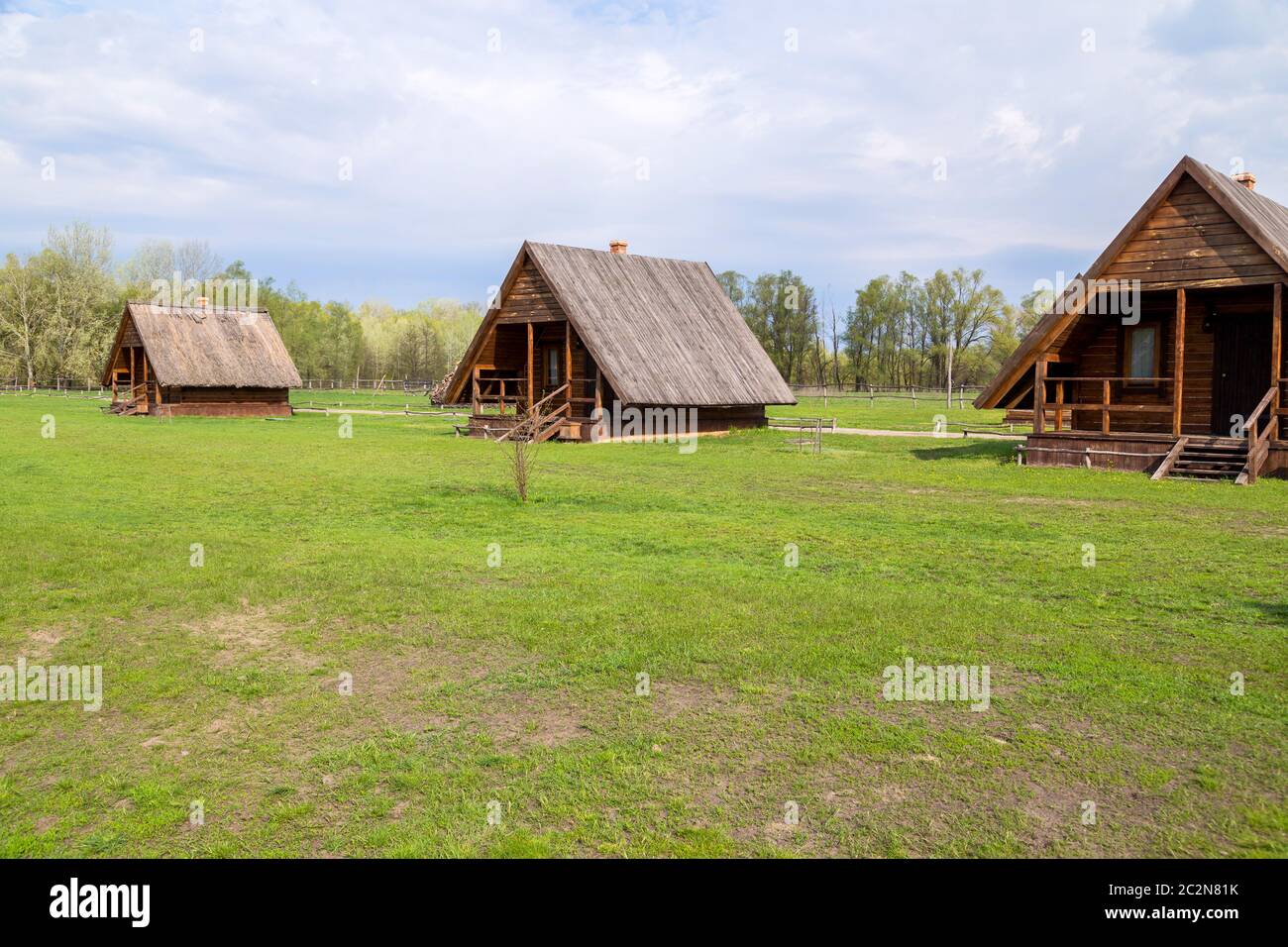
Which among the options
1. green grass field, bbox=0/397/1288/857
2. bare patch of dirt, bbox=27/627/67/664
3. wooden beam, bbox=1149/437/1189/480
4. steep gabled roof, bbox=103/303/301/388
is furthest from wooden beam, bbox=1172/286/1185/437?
steep gabled roof, bbox=103/303/301/388

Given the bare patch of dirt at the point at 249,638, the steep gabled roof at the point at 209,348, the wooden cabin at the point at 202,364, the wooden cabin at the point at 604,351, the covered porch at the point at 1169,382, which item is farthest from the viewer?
the wooden cabin at the point at 202,364

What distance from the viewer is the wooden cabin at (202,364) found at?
44500 mm

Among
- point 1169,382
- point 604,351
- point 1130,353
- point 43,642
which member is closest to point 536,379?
point 604,351

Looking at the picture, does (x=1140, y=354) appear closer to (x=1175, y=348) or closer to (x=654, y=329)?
(x=1175, y=348)

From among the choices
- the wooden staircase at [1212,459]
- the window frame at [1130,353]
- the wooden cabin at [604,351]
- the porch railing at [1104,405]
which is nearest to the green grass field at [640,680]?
the wooden staircase at [1212,459]

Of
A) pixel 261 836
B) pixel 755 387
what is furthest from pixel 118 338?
pixel 261 836

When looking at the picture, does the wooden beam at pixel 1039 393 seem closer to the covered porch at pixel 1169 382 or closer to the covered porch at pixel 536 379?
the covered porch at pixel 1169 382

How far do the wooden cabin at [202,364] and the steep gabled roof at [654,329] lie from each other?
16.4 meters

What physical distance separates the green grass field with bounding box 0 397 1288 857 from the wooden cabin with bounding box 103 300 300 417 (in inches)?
1318

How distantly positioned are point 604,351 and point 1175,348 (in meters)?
14.6

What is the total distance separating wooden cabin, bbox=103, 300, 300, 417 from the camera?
44.5 meters

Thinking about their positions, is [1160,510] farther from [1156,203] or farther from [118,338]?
[118,338]

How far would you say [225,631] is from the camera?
25.7ft
